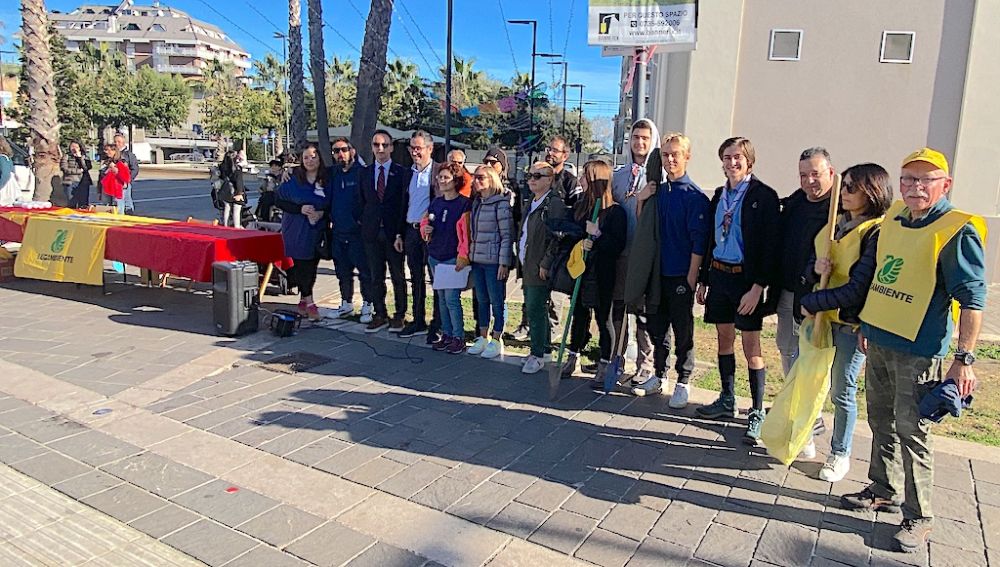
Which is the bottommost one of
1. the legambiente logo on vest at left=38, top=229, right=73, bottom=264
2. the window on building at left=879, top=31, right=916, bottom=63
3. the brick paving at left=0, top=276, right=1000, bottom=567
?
the brick paving at left=0, top=276, right=1000, bottom=567

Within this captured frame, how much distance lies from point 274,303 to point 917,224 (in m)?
6.90

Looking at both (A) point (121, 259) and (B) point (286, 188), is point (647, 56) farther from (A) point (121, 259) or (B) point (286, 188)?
(A) point (121, 259)

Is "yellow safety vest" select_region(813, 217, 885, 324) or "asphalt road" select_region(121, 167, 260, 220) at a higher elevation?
"yellow safety vest" select_region(813, 217, 885, 324)

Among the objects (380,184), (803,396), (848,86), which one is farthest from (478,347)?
(848,86)

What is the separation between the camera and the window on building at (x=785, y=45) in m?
10.3

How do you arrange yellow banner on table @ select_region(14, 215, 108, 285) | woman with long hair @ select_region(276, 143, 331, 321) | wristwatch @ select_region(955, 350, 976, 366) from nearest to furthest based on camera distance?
wristwatch @ select_region(955, 350, 976, 366) → woman with long hair @ select_region(276, 143, 331, 321) → yellow banner on table @ select_region(14, 215, 108, 285)

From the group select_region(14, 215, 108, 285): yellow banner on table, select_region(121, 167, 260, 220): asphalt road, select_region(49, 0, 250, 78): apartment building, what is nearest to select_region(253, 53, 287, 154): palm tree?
select_region(121, 167, 260, 220): asphalt road

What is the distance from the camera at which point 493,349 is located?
20.2 ft

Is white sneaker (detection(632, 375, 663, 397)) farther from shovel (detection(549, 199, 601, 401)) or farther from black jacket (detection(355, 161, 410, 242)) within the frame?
black jacket (detection(355, 161, 410, 242))

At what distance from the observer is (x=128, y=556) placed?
312 cm

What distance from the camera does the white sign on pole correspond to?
515 centimetres

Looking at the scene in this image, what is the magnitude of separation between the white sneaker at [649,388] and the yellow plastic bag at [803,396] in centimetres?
144

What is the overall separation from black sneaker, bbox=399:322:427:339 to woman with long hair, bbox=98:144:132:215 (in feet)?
27.7

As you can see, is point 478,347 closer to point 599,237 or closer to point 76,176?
point 599,237
